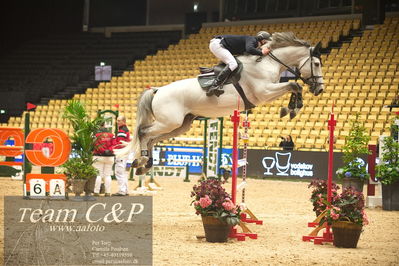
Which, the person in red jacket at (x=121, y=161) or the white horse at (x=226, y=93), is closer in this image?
the white horse at (x=226, y=93)

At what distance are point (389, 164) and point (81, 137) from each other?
5.01 meters

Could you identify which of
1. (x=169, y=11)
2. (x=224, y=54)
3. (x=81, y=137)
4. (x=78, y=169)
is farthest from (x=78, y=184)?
(x=169, y=11)

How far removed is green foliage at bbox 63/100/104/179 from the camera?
8.84 m

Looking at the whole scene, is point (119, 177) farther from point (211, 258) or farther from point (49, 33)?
point (49, 33)

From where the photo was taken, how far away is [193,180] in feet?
51.9

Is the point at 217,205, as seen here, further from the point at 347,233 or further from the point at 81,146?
the point at 81,146

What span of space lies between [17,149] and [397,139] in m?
7.16

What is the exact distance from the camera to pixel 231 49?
7531 mm

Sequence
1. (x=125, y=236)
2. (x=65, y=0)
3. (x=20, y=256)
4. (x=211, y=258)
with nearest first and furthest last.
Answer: (x=20, y=256)
(x=211, y=258)
(x=125, y=236)
(x=65, y=0)

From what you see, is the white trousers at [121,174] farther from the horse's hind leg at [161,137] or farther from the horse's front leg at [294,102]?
the horse's front leg at [294,102]

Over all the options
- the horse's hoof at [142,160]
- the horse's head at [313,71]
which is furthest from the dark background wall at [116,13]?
the horse's head at [313,71]

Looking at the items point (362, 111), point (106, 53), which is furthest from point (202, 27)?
point (362, 111)

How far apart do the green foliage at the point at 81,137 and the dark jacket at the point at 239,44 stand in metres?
2.47

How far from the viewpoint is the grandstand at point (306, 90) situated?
16.7 m
